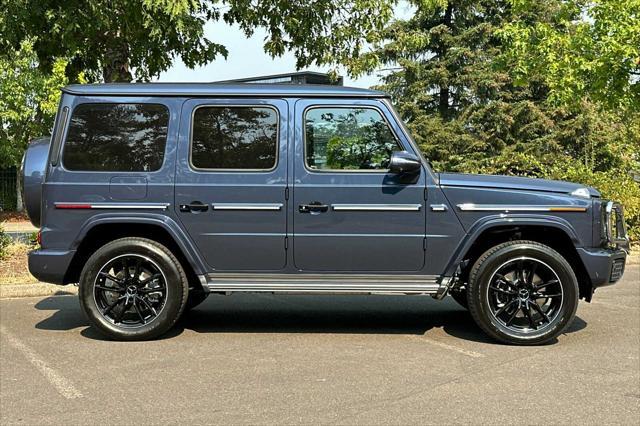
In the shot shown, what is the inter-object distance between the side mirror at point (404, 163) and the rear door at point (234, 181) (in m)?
0.94

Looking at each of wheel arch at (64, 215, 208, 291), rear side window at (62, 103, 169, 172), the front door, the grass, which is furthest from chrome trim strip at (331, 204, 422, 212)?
the grass

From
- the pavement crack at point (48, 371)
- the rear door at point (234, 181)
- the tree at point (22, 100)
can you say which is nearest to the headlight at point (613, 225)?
the rear door at point (234, 181)

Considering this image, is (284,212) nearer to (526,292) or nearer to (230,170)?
(230,170)

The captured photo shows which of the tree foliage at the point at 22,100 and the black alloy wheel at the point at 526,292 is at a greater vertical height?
the tree foliage at the point at 22,100

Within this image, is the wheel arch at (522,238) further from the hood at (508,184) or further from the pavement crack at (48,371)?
the pavement crack at (48,371)

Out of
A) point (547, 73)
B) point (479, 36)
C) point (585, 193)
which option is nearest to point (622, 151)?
point (479, 36)

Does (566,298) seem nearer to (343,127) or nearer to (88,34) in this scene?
(343,127)

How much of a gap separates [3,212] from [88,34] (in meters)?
23.5

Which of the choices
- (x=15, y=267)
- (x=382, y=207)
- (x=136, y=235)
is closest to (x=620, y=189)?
(x=382, y=207)

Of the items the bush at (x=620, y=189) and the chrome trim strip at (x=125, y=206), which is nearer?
the chrome trim strip at (x=125, y=206)

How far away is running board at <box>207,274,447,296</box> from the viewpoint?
5.43m

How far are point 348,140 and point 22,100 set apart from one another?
2306 cm

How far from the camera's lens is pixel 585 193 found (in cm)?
545

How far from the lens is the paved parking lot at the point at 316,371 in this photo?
3.89m
